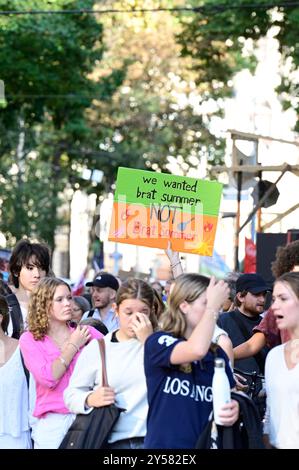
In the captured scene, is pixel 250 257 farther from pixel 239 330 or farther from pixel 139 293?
pixel 139 293

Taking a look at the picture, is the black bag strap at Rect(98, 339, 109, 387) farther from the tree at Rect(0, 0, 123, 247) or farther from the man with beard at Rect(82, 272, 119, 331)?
the tree at Rect(0, 0, 123, 247)

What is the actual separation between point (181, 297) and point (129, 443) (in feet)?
2.94

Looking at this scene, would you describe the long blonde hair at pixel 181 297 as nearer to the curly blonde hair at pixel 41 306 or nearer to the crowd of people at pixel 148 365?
the crowd of people at pixel 148 365

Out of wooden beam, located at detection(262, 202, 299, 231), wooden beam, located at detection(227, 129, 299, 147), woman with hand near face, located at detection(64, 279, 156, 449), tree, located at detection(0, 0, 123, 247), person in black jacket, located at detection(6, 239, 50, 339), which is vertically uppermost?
tree, located at detection(0, 0, 123, 247)

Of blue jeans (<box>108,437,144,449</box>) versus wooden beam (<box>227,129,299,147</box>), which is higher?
wooden beam (<box>227,129,299,147</box>)

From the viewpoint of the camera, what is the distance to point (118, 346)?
653cm

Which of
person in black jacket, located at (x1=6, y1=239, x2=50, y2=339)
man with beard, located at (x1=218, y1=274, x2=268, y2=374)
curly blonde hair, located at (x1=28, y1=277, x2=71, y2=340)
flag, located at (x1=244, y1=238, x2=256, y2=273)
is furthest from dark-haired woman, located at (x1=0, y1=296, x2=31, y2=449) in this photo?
flag, located at (x1=244, y1=238, x2=256, y2=273)

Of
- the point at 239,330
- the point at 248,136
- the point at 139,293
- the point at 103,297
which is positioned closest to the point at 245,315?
the point at 239,330

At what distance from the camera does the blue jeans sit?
643 centimetres

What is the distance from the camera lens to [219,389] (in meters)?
5.75

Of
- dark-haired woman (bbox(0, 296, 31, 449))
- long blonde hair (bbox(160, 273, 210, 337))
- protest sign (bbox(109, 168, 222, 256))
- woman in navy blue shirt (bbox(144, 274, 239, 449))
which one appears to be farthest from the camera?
protest sign (bbox(109, 168, 222, 256))

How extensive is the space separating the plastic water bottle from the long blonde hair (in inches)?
12.8

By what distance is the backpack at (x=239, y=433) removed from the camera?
19.0 ft

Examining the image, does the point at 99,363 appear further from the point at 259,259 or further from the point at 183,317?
the point at 259,259
